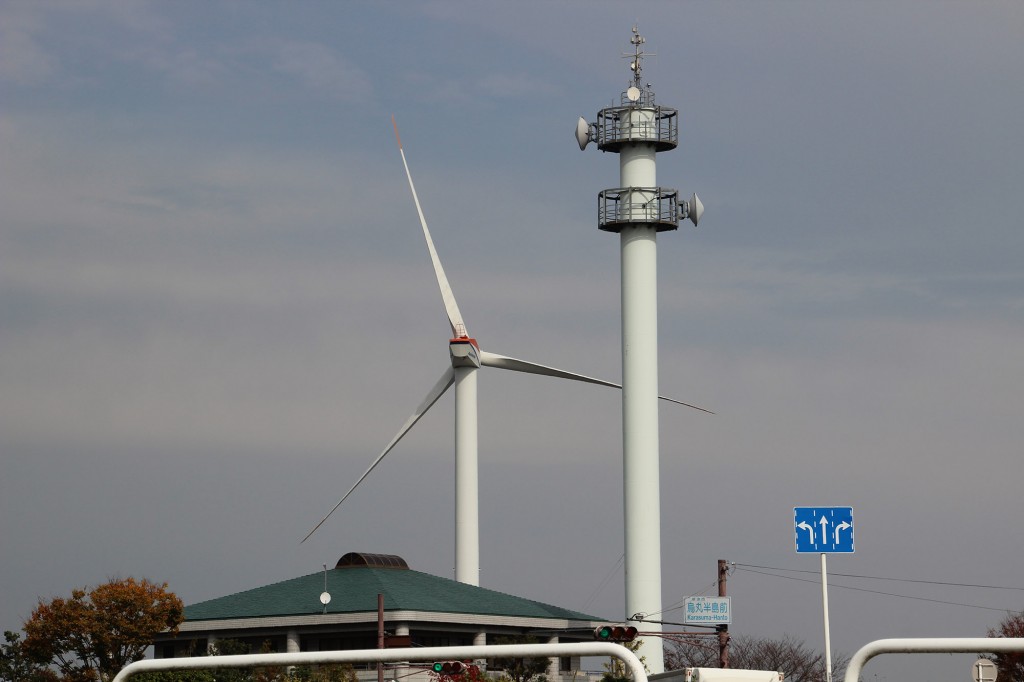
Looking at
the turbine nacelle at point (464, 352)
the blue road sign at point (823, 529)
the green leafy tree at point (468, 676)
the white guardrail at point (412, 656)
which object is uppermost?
the turbine nacelle at point (464, 352)

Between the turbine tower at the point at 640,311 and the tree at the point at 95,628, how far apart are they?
2253cm

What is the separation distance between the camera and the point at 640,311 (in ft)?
244

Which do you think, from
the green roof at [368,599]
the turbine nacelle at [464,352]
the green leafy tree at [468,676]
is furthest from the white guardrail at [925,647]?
the turbine nacelle at [464,352]

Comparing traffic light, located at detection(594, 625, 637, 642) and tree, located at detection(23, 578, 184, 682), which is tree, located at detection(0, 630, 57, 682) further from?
traffic light, located at detection(594, 625, 637, 642)

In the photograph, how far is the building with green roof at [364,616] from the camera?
68.1 m

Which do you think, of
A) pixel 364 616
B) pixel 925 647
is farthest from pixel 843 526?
pixel 364 616

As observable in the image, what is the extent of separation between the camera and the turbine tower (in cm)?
7275

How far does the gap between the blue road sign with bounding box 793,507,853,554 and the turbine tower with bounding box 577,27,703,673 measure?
1561 inches

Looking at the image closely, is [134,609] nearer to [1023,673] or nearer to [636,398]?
[636,398]

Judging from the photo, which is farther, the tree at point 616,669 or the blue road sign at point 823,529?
the tree at point 616,669

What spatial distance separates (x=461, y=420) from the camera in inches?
3268

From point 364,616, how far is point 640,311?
65.7ft

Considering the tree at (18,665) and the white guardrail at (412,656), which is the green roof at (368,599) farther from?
the white guardrail at (412,656)

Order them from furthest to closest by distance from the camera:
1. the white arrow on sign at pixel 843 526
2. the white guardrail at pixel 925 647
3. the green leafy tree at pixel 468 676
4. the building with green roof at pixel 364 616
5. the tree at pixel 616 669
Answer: the building with green roof at pixel 364 616, the tree at pixel 616 669, the white arrow on sign at pixel 843 526, the green leafy tree at pixel 468 676, the white guardrail at pixel 925 647
